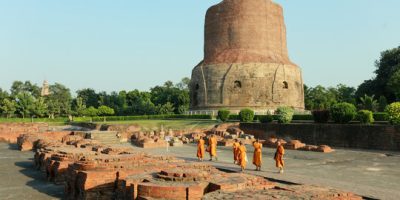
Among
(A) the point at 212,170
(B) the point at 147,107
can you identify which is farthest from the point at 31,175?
(B) the point at 147,107

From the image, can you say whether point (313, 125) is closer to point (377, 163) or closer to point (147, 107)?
point (377, 163)

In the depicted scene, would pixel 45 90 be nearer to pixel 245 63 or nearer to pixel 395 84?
pixel 245 63

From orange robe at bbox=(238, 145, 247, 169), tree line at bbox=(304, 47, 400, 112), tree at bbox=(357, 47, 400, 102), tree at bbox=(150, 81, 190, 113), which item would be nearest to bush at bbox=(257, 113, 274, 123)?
tree line at bbox=(304, 47, 400, 112)

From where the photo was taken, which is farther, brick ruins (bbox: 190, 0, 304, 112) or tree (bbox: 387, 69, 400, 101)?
brick ruins (bbox: 190, 0, 304, 112)

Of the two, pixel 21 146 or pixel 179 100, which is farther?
pixel 179 100

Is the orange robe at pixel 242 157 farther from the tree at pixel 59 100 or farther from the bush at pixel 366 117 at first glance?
the tree at pixel 59 100

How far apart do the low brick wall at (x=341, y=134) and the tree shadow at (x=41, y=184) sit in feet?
40.0

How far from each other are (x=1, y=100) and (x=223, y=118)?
3542 cm

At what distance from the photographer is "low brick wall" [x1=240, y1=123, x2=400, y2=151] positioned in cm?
1455

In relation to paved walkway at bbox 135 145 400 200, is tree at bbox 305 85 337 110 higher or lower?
higher

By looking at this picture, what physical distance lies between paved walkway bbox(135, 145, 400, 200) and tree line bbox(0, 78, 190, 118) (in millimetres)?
38202

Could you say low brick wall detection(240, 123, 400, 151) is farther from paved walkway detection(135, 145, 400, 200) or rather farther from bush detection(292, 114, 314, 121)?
bush detection(292, 114, 314, 121)

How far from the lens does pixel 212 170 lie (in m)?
7.11

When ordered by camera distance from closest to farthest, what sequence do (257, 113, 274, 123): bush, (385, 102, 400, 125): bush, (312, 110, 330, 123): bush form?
(385, 102, 400, 125): bush
(312, 110, 330, 123): bush
(257, 113, 274, 123): bush
